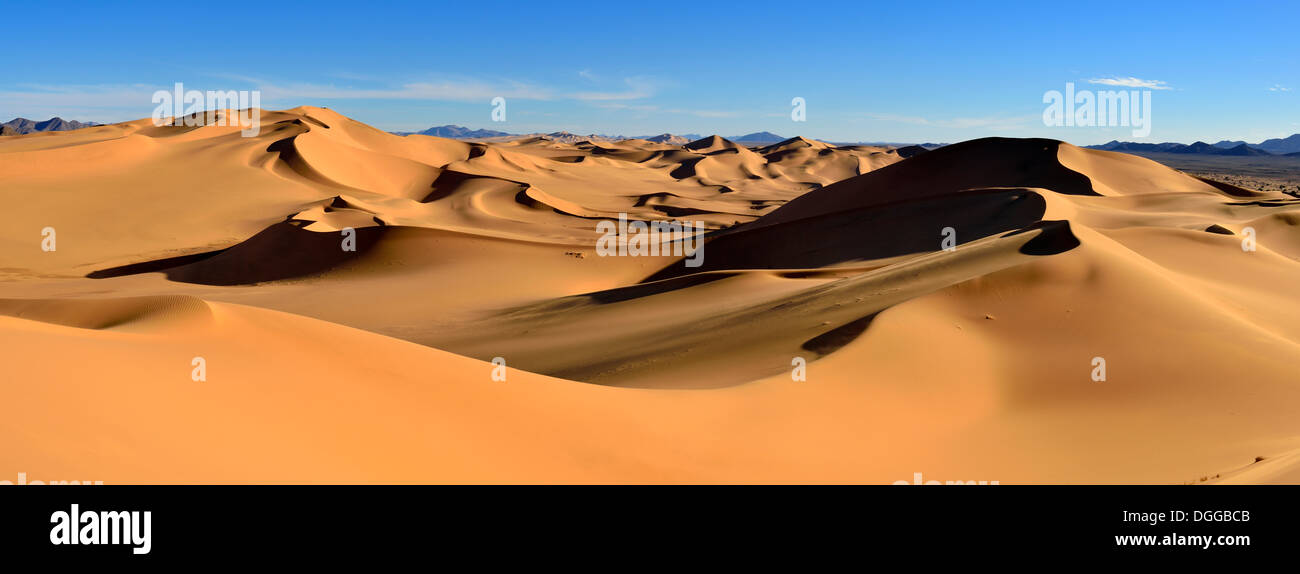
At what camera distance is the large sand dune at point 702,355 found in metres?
4.30

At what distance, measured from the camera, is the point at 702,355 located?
9656 millimetres

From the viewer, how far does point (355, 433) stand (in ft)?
14.7

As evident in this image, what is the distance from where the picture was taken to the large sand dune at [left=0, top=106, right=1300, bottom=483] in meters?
4.30
